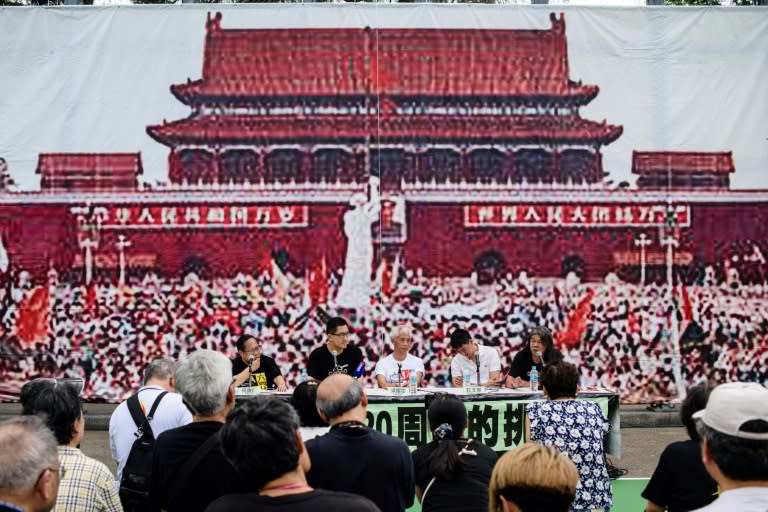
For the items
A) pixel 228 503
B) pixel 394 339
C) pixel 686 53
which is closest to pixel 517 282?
pixel 394 339

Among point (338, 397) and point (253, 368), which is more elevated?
point (338, 397)

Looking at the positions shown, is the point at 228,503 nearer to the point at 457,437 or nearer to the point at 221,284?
the point at 457,437

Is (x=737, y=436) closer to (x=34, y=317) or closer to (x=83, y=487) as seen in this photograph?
(x=83, y=487)

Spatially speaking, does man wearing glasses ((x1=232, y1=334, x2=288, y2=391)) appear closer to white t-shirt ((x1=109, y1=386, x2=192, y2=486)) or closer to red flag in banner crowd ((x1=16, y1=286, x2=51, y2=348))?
red flag in banner crowd ((x1=16, y1=286, x2=51, y2=348))

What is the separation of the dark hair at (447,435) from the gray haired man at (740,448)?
5.45 feet

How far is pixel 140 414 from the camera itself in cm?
475

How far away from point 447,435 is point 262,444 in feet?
5.40

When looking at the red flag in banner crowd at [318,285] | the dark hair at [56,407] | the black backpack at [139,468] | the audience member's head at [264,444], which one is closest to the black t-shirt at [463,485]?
the black backpack at [139,468]

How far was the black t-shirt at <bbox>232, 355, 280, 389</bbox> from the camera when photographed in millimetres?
8375

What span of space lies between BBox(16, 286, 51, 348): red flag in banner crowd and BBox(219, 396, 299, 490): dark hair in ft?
26.3

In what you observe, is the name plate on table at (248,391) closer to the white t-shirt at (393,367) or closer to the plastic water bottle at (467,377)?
the white t-shirt at (393,367)

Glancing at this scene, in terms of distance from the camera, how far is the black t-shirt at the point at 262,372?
838cm

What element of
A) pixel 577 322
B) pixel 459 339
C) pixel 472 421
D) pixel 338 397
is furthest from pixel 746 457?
pixel 577 322

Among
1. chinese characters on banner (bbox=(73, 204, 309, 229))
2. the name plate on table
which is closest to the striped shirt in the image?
the name plate on table
